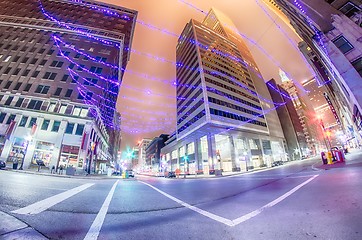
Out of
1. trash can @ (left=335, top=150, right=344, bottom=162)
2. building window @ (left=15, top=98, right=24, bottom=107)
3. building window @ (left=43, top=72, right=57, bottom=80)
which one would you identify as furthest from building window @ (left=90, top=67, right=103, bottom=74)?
trash can @ (left=335, top=150, right=344, bottom=162)

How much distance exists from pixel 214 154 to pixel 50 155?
34309 millimetres

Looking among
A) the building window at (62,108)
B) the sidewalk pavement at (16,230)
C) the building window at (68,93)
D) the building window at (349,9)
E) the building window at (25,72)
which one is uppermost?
the building window at (25,72)

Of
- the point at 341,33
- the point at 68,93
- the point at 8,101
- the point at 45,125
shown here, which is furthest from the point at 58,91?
the point at 341,33

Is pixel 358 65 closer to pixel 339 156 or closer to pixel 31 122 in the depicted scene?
pixel 339 156

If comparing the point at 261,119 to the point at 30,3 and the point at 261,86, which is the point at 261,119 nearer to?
the point at 261,86

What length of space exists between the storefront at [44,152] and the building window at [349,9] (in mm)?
43829

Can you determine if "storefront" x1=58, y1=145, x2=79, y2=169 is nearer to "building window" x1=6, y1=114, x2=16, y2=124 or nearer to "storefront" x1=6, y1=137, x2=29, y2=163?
"storefront" x1=6, y1=137, x2=29, y2=163

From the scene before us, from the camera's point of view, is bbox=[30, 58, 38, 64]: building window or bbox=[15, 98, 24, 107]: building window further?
bbox=[30, 58, 38, 64]: building window

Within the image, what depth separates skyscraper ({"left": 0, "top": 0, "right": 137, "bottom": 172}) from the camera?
1065 inches

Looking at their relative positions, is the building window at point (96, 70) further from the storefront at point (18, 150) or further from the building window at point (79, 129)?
the storefront at point (18, 150)

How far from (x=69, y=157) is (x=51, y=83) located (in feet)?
55.1

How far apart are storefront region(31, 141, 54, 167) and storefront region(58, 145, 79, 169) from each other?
1.65 metres

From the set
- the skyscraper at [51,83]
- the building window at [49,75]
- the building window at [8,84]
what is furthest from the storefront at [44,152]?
the building window at [8,84]

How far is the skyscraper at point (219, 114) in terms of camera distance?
141 feet
